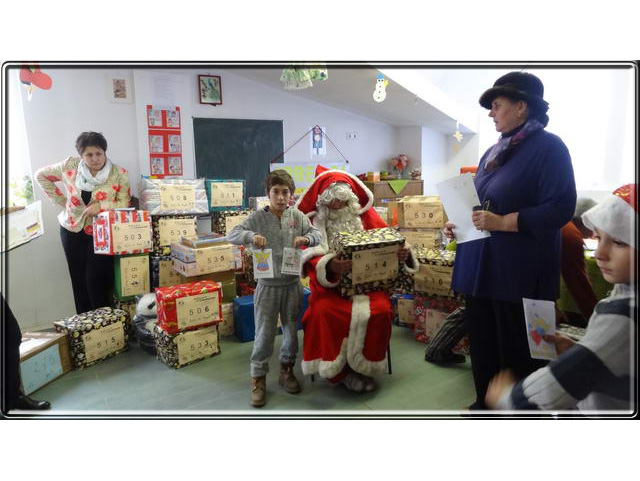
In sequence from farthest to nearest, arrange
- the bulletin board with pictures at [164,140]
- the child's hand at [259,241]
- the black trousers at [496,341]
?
Result: the bulletin board with pictures at [164,140]
the child's hand at [259,241]
the black trousers at [496,341]

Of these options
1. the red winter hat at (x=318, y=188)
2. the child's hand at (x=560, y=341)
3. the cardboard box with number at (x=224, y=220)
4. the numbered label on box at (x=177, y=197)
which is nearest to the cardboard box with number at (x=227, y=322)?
the cardboard box with number at (x=224, y=220)

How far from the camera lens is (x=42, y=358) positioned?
243 cm

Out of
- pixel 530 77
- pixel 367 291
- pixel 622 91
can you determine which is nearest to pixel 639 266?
pixel 622 91

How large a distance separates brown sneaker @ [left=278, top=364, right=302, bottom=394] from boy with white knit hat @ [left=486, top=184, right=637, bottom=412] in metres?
1.40

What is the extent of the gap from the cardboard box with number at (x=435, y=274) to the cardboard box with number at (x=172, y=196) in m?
1.78

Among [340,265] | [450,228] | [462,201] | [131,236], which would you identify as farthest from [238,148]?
[462,201]

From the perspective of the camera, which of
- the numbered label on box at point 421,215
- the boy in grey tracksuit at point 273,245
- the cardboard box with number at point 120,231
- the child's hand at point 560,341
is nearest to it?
the child's hand at point 560,341

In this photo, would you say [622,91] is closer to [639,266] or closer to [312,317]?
[639,266]

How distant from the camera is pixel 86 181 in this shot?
8.73ft

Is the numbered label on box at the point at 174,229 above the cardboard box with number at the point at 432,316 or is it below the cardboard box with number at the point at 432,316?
above

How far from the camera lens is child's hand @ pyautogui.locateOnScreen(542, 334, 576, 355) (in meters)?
1.24

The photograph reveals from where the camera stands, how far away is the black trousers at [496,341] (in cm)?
151

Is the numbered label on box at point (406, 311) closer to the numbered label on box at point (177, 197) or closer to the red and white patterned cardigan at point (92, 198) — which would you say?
the numbered label on box at point (177, 197)

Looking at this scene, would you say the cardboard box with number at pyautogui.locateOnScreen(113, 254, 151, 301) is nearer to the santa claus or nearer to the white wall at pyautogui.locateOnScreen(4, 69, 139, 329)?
the white wall at pyautogui.locateOnScreen(4, 69, 139, 329)
